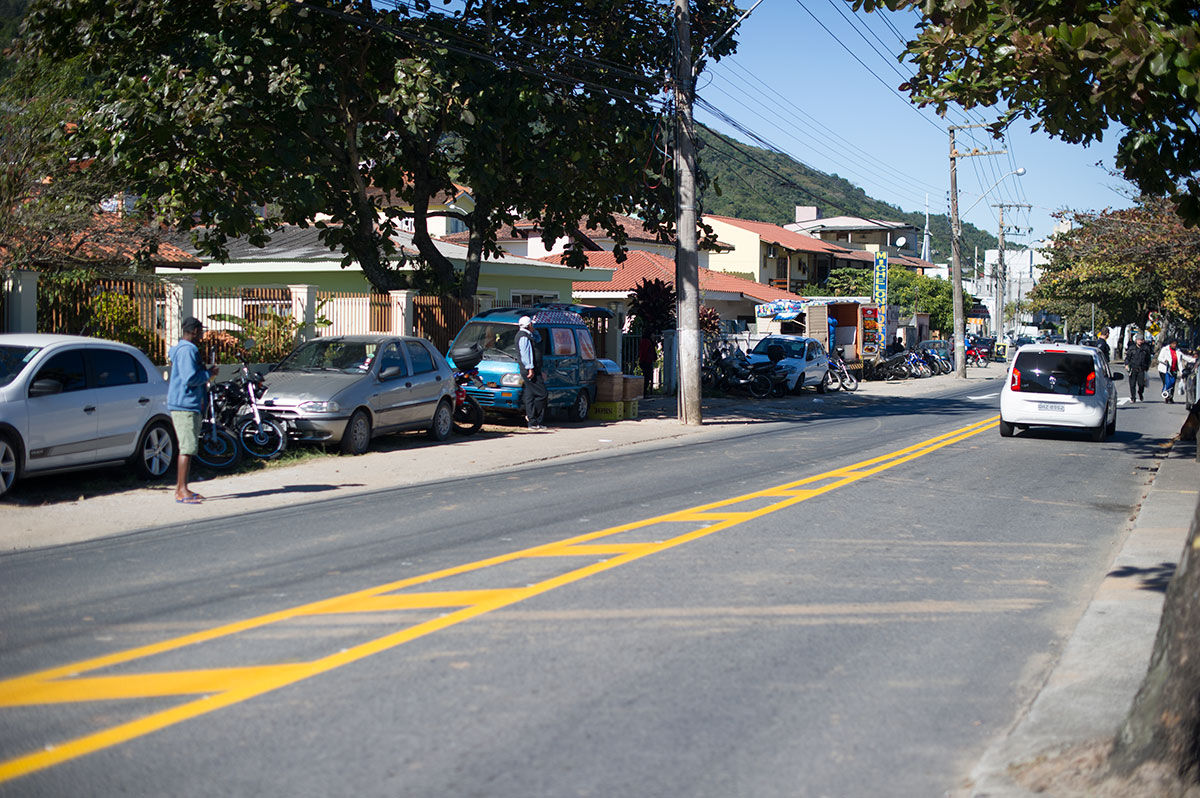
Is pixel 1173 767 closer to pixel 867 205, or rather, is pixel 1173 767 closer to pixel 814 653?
pixel 814 653

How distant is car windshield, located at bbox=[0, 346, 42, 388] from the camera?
35.6 ft

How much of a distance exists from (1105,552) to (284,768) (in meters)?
7.59

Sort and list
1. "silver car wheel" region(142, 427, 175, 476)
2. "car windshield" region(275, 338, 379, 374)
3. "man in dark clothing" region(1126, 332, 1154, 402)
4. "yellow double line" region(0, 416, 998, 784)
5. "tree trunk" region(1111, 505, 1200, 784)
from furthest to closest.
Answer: "man in dark clothing" region(1126, 332, 1154, 402), "car windshield" region(275, 338, 379, 374), "silver car wheel" region(142, 427, 175, 476), "yellow double line" region(0, 416, 998, 784), "tree trunk" region(1111, 505, 1200, 784)

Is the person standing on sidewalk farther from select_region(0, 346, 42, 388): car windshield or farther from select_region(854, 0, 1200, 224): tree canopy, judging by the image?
select_region(0, 346, 42, 388): car windshield

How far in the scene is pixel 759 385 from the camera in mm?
30562

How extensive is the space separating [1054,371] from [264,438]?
1339 centimetres

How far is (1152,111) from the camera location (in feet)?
37.9

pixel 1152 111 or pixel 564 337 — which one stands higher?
pixel 1152 111

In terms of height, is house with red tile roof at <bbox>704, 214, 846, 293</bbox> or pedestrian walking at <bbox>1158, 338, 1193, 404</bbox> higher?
house with red tile roof at <bbox>704, 214, 846, 293</bbox>

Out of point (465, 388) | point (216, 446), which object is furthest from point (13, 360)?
point (465, 388)

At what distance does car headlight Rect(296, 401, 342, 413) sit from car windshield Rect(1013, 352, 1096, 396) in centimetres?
1195

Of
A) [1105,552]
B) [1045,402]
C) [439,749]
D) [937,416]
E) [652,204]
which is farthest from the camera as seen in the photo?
[937,416]

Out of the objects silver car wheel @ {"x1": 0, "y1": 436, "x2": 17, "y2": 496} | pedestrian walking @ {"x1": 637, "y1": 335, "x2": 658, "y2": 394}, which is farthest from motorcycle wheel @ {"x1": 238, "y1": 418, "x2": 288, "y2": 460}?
pedestrian walking @ {"x1": 637, "y1": 335, "x2": 658, "y2": 394}

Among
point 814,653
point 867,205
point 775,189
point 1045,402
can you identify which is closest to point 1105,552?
point 814,653
